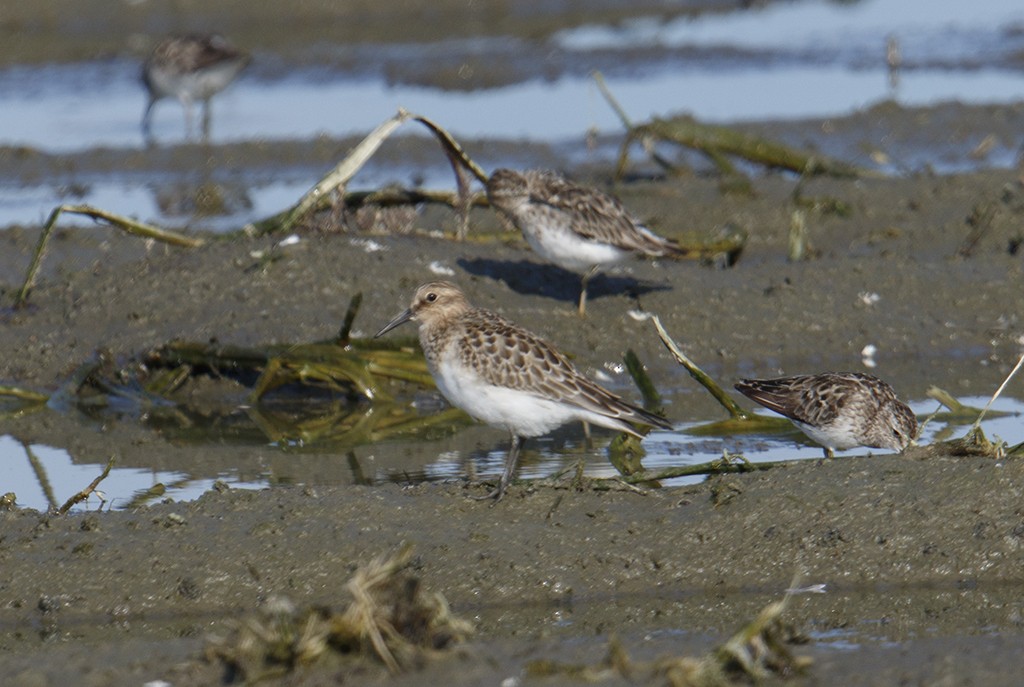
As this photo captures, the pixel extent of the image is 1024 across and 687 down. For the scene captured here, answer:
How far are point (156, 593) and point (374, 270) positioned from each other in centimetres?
482

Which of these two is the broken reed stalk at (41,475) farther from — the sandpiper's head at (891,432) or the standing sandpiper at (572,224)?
the sandpiper's head at (891,432)

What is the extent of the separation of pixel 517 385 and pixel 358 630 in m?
2.36

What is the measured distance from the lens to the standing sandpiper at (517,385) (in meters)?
7.53

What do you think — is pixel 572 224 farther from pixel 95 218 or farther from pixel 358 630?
pixel 358 630

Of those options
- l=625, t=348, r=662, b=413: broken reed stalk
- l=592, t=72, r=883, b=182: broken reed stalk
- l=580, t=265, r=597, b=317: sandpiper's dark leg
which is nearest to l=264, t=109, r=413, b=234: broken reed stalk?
l=580, t=265, r=597, b=317: sandpiper's dark leg

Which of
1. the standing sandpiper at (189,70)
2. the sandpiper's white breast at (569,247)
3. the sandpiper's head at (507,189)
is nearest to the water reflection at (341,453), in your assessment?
the sandpiper's white breast at (569,247)

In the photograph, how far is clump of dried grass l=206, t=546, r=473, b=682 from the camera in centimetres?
529

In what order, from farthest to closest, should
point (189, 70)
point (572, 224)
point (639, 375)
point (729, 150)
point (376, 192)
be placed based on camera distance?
point (189, 70)
point (729, 150)
point (376, 192)
point (572, 224)
point (639, 375)

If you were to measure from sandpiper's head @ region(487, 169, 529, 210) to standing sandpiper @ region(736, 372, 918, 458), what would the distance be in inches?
112

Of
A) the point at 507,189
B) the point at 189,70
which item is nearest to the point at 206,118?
the point at 189,70

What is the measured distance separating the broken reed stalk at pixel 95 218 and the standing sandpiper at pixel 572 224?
2286 mm

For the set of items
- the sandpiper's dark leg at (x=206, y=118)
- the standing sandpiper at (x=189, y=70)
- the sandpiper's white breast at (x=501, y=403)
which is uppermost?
the sandpiper's white breast at (x=501, y=403)

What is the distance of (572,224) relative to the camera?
34.3ft

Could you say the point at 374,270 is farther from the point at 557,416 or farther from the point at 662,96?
the point at 662,96
